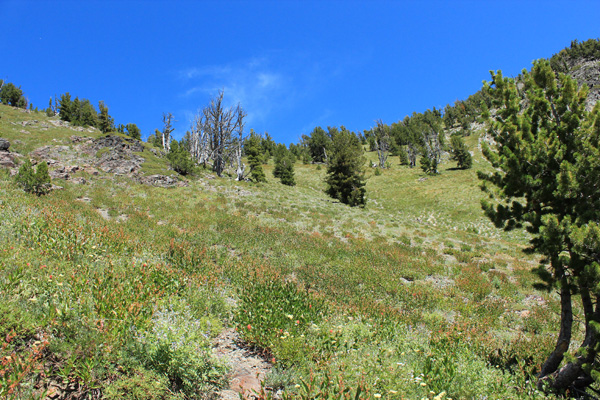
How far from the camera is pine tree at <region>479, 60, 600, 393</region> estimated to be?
16.2ft

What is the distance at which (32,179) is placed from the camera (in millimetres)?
16578

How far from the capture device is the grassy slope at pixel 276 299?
4445 millimetres

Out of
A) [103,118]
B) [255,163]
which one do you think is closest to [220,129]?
[255,163]

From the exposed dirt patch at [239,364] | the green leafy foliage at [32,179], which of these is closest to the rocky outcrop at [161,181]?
the green leafy foliage at [32,179]

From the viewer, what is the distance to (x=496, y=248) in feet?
64.4

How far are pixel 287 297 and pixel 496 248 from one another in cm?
1814

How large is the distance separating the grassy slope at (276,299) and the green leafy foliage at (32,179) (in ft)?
3.55

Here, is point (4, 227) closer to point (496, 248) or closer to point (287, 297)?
point (287, 297)

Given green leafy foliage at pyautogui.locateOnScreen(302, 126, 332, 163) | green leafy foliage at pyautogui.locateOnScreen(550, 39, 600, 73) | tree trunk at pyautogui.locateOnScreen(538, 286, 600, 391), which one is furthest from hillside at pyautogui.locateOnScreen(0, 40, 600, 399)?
green leafy foliage at pyautogui.locateOnScreen(550, 39, 600, 73)

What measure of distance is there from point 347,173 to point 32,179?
1125 inches

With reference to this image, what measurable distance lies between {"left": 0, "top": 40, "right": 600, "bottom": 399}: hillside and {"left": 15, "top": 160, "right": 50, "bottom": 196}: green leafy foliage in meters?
0.48

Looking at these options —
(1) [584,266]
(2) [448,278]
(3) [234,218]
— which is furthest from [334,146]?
(1) [584,266]

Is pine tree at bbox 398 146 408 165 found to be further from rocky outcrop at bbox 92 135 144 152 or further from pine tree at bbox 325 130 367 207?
rocky outcrop at bbox 92 135 144 152

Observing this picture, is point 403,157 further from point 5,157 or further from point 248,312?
point 248,312
